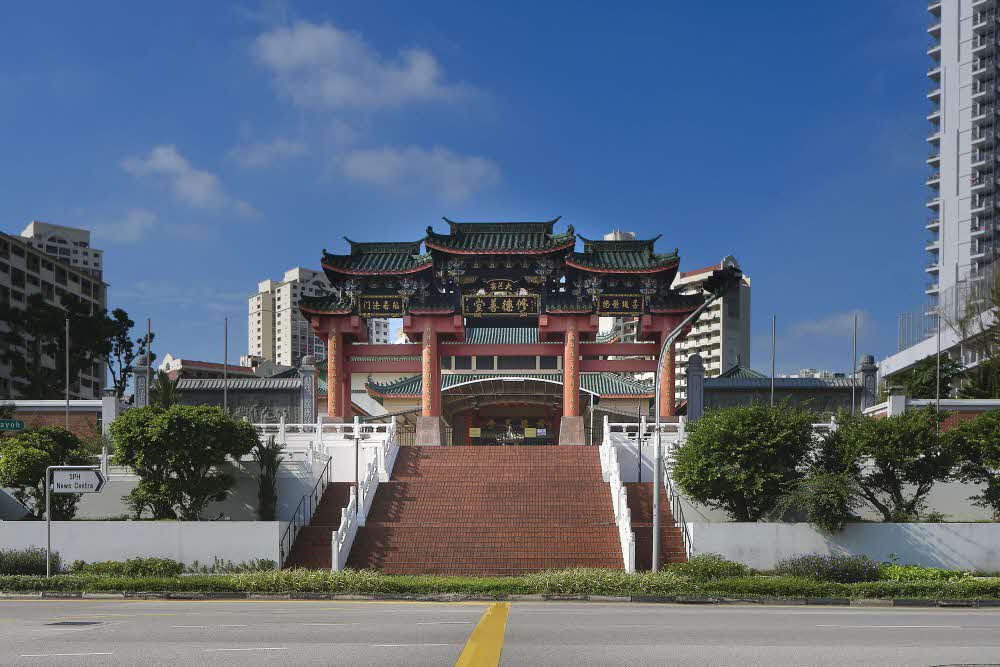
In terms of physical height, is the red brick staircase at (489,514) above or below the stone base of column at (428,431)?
below

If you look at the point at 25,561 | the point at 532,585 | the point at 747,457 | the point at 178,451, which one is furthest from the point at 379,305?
the point at 532,585

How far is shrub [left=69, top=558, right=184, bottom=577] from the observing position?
84.3ft

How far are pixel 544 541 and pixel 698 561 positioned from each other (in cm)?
494

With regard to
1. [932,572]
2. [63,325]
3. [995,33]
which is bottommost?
[932,572]

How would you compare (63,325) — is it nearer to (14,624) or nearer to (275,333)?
(14,624)

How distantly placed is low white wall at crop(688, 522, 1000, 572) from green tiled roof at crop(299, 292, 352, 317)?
69.2 ft

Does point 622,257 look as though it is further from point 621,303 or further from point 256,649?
point 256,649

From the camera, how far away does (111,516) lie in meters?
32.1

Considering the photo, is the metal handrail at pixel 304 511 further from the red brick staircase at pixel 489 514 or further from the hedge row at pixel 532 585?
the hedge row at pixel 532 585

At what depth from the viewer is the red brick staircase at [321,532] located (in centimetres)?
2719

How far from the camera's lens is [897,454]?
27734 millimetres

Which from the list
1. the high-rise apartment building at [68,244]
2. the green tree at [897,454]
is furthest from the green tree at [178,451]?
the high-rise apartment building at [68,244]

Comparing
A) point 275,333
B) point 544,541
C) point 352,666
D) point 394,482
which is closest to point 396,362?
point 394,482

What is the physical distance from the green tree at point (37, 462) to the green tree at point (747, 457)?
1924 cm
